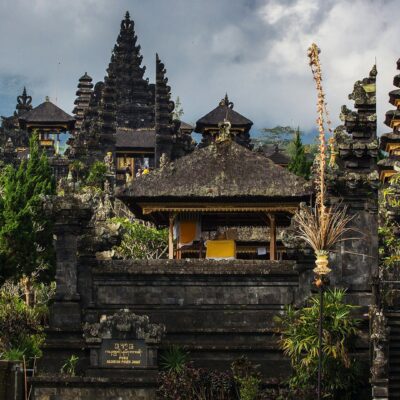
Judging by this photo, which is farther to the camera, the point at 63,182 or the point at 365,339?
the point at 63,182

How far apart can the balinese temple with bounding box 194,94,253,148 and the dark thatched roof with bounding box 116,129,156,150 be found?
4.00m

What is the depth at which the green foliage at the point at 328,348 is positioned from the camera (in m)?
26.2

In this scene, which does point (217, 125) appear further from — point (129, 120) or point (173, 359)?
point (173, 359)

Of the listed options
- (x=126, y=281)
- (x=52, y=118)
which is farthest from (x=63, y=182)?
(x=52, y=118)

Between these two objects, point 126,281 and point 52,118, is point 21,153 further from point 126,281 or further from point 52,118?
point 126,281

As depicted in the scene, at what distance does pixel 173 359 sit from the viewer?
2752cm

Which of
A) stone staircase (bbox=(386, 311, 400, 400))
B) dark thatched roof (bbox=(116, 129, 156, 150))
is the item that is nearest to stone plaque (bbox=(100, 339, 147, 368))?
stone staircase (bbox=(386, 311, 400, 400))

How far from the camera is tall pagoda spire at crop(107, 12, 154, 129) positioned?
7938cm

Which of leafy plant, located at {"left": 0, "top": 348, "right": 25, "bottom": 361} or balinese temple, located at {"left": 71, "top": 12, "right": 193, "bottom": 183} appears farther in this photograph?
balinese temple, located at {"left": 71, "top": 12, "right": 193, "bottom": 183}

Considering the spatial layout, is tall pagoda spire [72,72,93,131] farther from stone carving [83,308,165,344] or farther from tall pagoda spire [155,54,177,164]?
stone carving [83,308,165,344]

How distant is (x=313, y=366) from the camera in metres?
26.5

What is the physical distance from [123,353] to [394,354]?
6.16 meters

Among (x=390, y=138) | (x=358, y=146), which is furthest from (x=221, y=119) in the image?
(x=358, y=146)

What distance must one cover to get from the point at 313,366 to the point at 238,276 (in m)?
3.15
